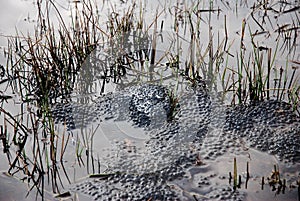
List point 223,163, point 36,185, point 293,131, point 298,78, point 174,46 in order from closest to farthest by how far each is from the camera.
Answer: point 36,185 → point 223,163 → point 293,131 → point 298,78 → point 174,46

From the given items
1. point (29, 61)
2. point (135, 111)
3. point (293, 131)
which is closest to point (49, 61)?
point (29, 61)

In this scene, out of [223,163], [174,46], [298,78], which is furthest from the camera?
[174,46]

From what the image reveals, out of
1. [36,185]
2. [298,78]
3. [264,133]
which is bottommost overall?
[36,185]

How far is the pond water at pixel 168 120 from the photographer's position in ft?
6.43

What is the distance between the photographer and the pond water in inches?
77.2

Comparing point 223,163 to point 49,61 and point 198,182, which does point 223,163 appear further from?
point 49,61

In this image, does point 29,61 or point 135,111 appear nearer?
point 135,111

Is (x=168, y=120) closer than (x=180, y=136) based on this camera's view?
No

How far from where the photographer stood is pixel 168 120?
2.35 metres

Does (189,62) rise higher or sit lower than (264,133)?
higher

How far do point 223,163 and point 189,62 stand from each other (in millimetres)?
803

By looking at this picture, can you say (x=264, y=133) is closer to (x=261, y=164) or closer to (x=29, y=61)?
(x=261, y=164)

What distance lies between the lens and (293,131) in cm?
226

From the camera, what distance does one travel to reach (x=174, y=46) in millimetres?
2939
